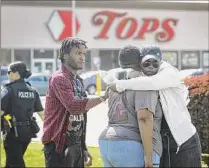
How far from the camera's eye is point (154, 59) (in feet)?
13.1

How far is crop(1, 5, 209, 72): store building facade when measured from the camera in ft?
129

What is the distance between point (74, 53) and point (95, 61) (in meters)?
34.7

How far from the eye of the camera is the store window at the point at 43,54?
3995 centimetres

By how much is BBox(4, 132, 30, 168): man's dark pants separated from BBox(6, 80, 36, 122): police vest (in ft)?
0.91

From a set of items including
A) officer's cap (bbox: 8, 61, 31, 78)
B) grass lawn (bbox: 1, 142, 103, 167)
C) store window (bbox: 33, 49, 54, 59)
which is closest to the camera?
officer's cap (bbox: 8, 61, 31, 78)

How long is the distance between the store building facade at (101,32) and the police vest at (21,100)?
30.9 m

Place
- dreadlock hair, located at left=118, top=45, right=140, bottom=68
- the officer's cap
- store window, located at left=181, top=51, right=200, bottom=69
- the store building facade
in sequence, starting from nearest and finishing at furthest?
dreadlock hair, located at left=118, top=45, right=140, bottom=68, the officer's cap, the store building facade, store window, located at left=181, top=51, right=200, bottom=69

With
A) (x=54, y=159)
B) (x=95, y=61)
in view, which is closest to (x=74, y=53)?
(x=54, y=159)

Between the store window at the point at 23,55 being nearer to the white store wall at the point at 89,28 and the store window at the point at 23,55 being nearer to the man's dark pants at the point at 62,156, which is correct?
the white store wall at the point at 89,28

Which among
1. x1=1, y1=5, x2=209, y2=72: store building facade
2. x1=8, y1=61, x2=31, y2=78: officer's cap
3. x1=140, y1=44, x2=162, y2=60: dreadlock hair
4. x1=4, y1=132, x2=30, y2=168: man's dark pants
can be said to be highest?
x1=1, y1=5, x2=209, y2=72: store building facade

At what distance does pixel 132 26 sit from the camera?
4159 cm

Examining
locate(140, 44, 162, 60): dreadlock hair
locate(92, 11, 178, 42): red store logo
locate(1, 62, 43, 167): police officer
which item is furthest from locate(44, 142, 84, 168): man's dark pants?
locate(92, 11, 178, 42): red store logo

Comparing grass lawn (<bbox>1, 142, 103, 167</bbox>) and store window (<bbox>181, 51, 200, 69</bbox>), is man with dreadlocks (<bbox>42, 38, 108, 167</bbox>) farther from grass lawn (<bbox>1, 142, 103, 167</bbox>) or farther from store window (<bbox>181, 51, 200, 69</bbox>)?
store window (<bbox>181, 51, 200, 69</bbox>)

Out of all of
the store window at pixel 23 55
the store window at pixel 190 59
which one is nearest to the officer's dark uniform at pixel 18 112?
the store window at pixel 23 55
